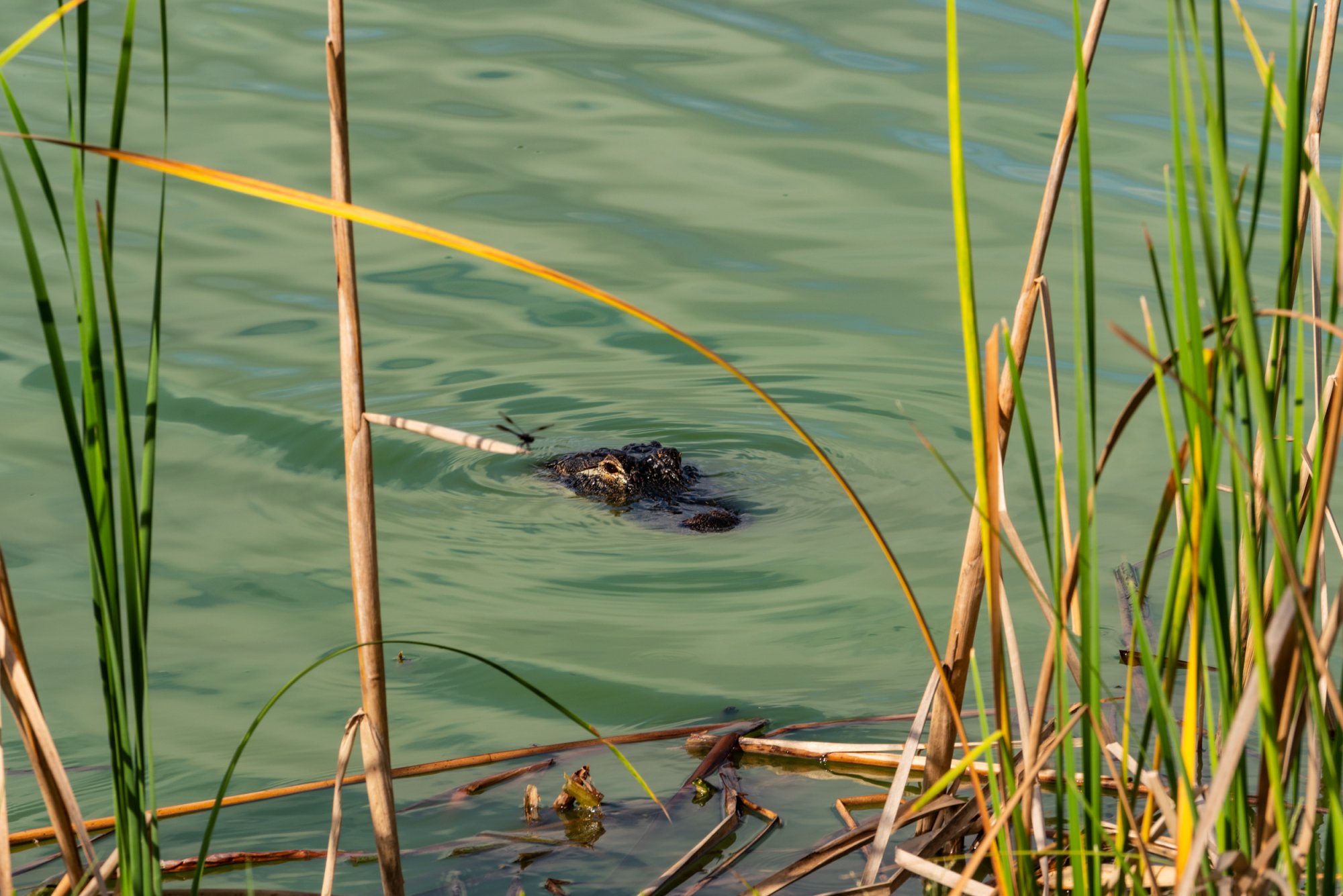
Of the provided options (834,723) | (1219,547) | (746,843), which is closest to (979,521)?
(1219,547)

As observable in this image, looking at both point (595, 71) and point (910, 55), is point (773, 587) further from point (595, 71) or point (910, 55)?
point (910, 55)

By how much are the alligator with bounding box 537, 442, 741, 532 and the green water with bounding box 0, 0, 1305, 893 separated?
0.13 m

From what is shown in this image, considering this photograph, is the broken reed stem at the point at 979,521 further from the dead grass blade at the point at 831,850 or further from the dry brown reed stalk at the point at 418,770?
the dry brown reed stalk at the point at 418,770

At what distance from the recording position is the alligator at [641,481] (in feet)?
21.8

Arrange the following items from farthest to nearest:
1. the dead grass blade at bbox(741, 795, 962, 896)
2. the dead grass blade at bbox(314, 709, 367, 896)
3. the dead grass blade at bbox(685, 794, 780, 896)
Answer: the dead grass blade at bbox(685, 794, 780, 896), the dead grass blade at bbox(741, 795, 962, 896), the dead grass blade at bbox(314, 709, 367, 896)

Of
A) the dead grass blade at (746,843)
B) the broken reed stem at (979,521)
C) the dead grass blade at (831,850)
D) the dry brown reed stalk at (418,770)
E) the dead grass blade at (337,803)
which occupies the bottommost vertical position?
the dry brown reed stalk at (418,770)

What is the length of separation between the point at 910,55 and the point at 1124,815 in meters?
11.3

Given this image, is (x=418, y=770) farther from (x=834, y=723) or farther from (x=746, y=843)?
(x=834, y=723)

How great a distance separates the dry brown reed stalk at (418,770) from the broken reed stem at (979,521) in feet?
2.46

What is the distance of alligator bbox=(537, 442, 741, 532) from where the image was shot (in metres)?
6.64

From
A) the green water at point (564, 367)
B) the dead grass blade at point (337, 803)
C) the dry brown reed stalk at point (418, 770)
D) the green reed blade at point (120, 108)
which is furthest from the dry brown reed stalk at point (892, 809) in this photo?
the green reed blade at point (120, 108)

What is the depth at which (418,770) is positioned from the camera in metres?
3.67

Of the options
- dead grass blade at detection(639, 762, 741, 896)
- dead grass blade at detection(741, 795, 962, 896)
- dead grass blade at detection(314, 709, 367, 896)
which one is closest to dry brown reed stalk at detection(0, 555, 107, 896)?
dead grass blade at detection(314, 709, 367, 896)

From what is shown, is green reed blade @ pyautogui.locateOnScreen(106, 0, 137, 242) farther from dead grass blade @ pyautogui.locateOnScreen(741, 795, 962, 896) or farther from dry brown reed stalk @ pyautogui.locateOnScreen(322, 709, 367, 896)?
dead grass blade @ pyautogui.locateOnScreen(741, 795, 962, 896)
